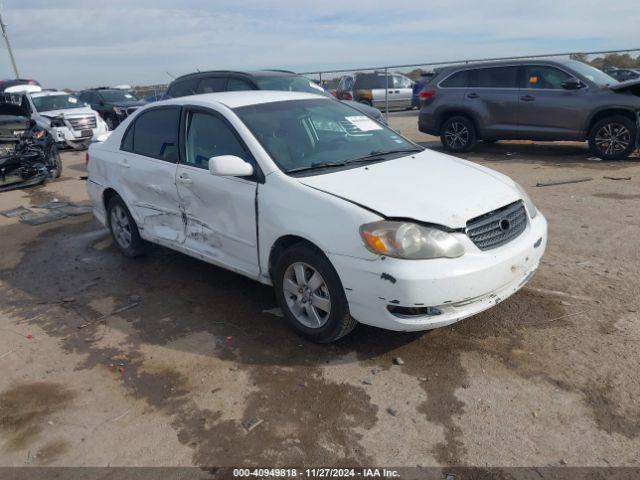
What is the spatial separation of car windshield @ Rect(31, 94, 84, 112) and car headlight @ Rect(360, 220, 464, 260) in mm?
15259

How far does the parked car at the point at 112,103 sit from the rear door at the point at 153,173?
45.8 feet

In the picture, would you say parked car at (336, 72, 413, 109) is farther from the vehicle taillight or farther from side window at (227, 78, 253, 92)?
side window at (227, 78, 253, 92)

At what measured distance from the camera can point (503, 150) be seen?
11.3 m

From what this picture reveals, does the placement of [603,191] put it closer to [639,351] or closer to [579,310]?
[579,310]

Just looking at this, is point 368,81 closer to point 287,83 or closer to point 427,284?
point 287,83

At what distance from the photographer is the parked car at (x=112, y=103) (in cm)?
1833

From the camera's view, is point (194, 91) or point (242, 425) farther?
point (194, 91)

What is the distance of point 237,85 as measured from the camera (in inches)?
373

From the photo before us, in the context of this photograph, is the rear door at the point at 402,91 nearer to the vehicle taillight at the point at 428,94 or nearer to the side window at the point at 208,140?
the vehicle taillight at the point at 428,94

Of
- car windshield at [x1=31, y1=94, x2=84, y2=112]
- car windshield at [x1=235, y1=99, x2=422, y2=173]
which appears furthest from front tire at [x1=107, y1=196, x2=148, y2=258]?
car windshield at [x1=31, y1=94, x2=84, y2=112]

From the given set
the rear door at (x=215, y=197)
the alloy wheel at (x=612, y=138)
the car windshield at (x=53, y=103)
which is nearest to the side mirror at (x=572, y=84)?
the alloy wheel at (x=612, y=138)

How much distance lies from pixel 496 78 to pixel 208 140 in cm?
788

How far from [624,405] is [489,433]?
80cm

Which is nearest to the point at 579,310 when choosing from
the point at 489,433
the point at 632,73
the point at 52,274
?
the point at 489,433
